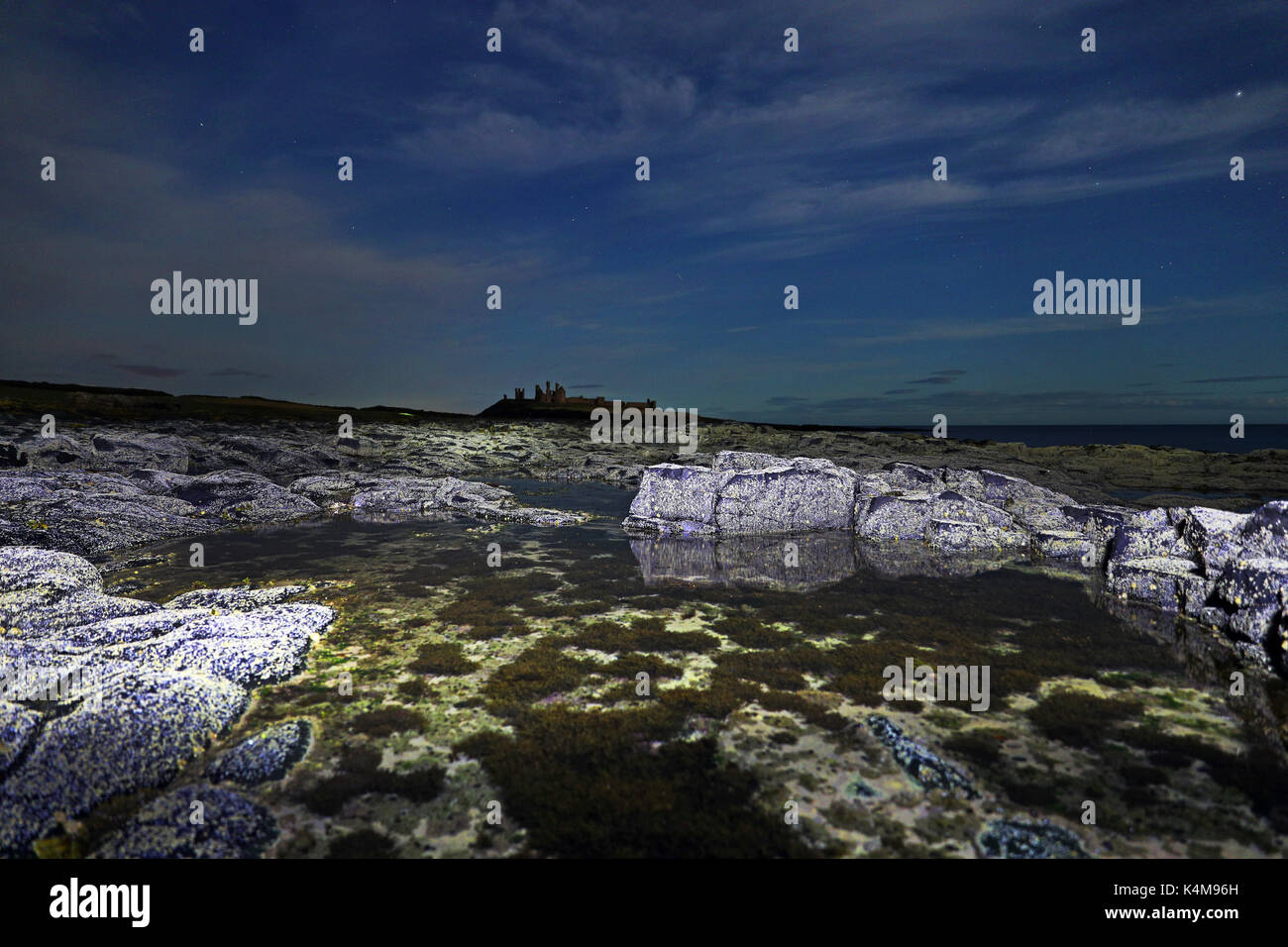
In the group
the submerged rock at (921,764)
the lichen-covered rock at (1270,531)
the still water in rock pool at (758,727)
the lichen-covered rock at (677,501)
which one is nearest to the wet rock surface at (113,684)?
the still water in rock pool at (758,727)

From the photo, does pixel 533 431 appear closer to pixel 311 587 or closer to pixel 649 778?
pixel 311 587

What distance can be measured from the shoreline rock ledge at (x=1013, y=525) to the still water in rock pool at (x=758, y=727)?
0.73 meters

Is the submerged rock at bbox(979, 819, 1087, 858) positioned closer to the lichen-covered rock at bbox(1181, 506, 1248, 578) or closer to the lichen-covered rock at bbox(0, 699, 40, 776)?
the lichen-covered rock at bbox(0, 699, 40, 776)

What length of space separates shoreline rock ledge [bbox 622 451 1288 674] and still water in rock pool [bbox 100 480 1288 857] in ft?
2.39

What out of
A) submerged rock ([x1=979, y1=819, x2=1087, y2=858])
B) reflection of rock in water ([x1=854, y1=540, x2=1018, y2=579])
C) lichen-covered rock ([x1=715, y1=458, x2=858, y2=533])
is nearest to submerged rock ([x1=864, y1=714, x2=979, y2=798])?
submerged rock ([x1=979, y1=819, x2=1087, y2=858])

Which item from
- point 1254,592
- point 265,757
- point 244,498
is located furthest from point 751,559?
point 244,498

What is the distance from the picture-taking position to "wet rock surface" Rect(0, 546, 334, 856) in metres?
4.23

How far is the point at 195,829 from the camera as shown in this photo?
3867 millimetres

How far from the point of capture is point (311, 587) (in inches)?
399

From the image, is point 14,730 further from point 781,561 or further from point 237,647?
point 781,561

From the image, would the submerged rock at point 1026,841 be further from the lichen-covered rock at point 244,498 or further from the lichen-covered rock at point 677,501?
the lichen-covered rock at point 244,498
